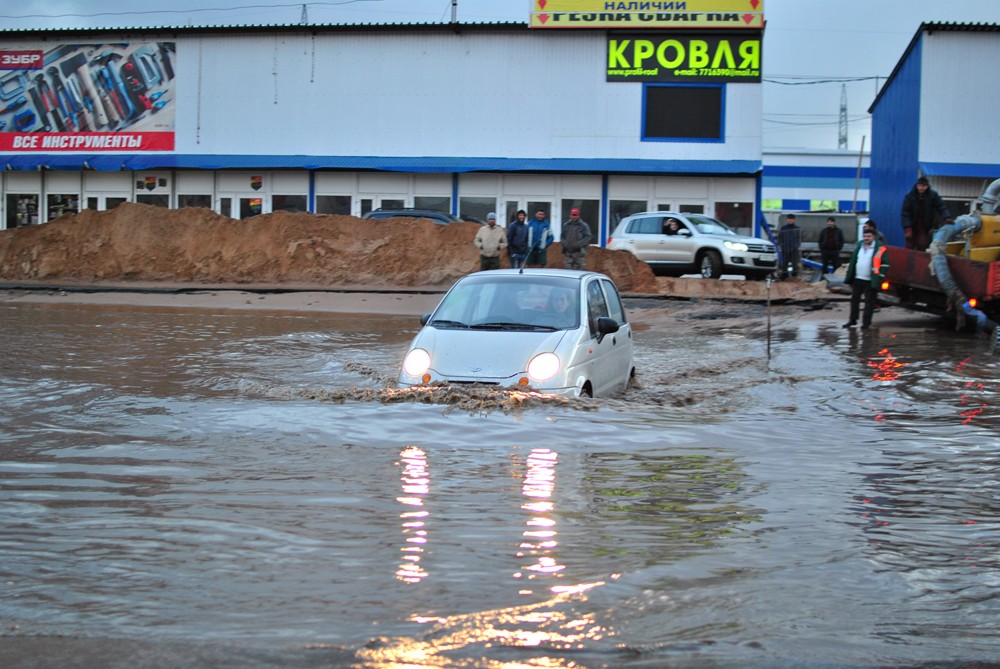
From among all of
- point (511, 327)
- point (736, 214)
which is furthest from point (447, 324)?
point (736, 214)

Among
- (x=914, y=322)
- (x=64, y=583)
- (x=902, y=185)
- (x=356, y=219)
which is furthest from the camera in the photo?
(x=902, y=185)

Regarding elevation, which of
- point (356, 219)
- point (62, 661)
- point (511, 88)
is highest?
point (511, 88)

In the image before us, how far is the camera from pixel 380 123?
1463 inches

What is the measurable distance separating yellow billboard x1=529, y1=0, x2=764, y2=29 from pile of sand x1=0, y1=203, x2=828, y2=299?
10378 millimetres

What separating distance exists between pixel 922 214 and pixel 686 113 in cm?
1738

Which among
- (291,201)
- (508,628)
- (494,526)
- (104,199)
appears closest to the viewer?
(508,628)

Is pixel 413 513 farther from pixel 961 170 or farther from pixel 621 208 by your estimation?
pixel 621 208

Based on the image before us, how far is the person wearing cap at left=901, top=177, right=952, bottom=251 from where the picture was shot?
63.1 feet

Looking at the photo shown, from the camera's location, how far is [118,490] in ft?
23.0

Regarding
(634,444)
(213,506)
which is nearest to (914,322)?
(634,444)

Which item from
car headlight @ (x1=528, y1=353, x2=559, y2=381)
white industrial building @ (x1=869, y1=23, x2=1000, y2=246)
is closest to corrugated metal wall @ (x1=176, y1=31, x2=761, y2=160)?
white industrial building @ (x1=869, y1=23, x2=1000, y2=246)

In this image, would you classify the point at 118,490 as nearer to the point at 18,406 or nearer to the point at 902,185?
the point at 18,406

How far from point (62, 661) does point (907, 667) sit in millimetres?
3236

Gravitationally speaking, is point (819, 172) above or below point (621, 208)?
above
